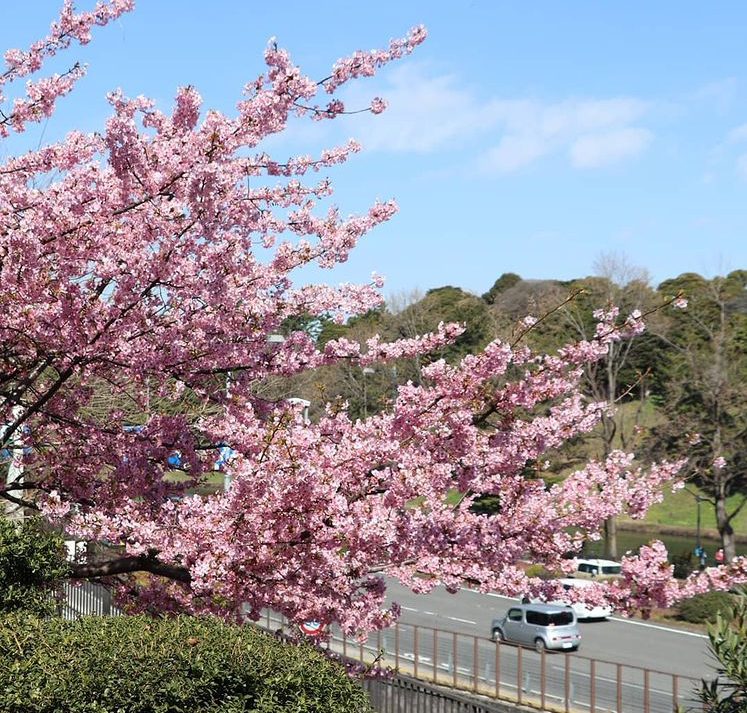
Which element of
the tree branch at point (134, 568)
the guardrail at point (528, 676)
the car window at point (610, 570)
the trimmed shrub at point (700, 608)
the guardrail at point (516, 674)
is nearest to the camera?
the tree branch at point (134, 568)

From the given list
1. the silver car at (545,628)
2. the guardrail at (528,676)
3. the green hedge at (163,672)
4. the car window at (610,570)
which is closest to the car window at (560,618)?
the silver car at (545,628)

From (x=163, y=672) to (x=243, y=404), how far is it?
7.80ft

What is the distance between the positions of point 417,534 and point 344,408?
1590mm

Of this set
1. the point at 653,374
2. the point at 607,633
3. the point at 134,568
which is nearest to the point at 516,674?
the point at 607,633

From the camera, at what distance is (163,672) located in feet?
22.5

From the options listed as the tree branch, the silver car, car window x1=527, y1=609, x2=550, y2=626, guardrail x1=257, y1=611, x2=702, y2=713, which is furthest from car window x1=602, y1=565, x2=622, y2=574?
the tree branch

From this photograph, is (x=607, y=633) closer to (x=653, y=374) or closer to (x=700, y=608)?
(x=700, y=608)

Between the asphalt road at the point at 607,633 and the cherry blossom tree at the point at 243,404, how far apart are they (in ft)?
59.7

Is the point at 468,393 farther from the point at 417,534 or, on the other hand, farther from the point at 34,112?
the point at 34,112

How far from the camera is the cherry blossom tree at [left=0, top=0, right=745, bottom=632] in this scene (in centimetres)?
756

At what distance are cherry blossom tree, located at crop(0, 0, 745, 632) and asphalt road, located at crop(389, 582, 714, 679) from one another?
1819 centimetres

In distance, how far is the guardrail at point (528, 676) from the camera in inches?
776

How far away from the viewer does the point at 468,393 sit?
8562 mm

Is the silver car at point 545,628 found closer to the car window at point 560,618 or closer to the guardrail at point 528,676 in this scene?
the car window at point 560,618
